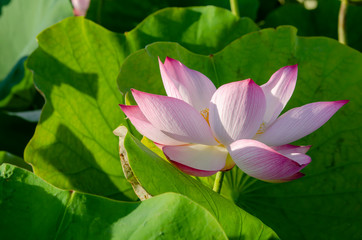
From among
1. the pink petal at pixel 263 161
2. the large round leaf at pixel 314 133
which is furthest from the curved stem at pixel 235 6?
the pink petal at pixel 263 161

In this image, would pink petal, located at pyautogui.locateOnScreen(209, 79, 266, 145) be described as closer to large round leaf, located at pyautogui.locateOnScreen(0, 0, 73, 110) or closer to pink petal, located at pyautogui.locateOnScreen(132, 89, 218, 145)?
pink petal, located at pyautogui.locateOnScreen(132, 89, 218, 145)

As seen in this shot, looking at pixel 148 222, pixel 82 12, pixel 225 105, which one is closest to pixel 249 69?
pixel 225 105

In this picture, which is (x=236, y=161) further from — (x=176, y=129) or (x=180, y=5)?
(x=180, y=5)

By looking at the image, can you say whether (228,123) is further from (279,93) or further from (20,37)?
(20,37)

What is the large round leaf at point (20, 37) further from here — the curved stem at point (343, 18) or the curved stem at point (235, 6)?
the curved stem at point (343, 18)

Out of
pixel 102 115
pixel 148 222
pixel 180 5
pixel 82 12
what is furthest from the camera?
pixel 82 12

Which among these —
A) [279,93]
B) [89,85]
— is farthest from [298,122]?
[89,85]
